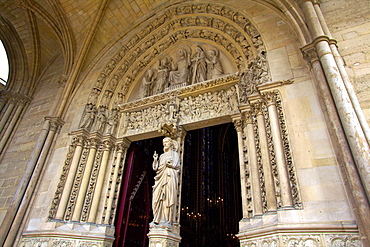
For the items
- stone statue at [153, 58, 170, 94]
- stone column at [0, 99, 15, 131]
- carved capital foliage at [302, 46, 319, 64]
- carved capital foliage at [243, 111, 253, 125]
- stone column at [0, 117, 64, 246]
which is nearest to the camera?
carved capital foliage at [302, 46, 319, 64]

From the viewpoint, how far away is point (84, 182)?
222 inches

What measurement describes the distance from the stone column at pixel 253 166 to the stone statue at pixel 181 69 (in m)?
2.32

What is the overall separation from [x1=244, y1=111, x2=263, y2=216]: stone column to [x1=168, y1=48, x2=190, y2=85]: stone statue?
2321 millimetres

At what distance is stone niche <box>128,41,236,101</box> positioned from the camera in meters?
6.29

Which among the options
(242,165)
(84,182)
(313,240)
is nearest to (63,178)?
(84,182)

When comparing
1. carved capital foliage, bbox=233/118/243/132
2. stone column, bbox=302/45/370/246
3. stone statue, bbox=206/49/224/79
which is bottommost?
stone column, bbox=302/45/370/246

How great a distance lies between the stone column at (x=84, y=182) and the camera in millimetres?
5310

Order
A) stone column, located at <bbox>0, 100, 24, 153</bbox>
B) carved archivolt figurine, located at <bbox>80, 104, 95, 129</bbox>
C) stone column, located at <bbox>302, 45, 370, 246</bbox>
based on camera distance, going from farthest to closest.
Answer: stone column, located at <bbox>0, 100, 24, 153</bbox>, carved archivolt figurine, located at <bbox>80, 104, 95, 129</bbox>, stone column, located at <bbox>302, 45, 370, 246</bbox>

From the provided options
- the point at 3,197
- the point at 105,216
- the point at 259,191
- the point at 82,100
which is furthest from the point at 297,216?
the point at 3,197

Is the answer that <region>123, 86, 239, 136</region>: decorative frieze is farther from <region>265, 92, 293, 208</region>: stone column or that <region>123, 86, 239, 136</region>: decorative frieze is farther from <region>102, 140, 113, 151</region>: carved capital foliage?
<region>265, 92, 293, 208</region>: stone column

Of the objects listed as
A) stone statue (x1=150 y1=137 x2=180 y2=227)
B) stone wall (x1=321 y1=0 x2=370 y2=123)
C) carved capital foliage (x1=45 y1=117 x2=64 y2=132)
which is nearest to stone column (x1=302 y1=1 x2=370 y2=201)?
stone wall (x1=321 y1=0 x2=370 y2=123)

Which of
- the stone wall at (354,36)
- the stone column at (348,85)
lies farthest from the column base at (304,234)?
the stone wall at (354,36)

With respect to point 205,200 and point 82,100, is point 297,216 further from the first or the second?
point 205,200

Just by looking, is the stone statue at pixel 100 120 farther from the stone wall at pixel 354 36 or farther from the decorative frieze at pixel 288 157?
the stone wall at pixel 354 36
